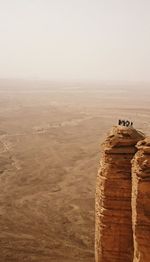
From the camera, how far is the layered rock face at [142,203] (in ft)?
28.9

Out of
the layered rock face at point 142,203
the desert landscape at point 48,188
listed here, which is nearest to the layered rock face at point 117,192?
the layered rock face at point 142,203

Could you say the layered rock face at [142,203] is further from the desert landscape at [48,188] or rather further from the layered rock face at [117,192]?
the desert landscape at [48,188]

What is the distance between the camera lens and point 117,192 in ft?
34.1

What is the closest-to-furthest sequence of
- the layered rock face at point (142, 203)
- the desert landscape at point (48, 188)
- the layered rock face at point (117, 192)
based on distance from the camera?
the layered rock face at point (142, 203) < the layered rock face at point (117, 192) < the desert landscape at point (48, 188)

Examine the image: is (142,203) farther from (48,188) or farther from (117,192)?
(48,188)

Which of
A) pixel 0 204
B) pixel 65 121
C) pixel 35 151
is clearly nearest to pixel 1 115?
pixel 65 121

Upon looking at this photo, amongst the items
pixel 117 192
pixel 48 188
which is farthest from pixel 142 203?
pixel 48 188

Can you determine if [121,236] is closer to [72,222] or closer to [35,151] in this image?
[72,222]

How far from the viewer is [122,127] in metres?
10.5

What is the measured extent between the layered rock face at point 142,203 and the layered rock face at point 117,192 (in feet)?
4.25

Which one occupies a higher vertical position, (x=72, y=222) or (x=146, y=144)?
(x=146, y=144)

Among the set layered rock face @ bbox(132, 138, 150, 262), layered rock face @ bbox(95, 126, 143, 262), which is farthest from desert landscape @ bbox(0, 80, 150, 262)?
layered rock face @ bbox(132, 138, 150, 262)

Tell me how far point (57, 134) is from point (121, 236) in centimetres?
5985

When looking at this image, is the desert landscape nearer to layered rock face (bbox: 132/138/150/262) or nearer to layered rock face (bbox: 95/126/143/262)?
layered rock face (bbox: 95/126/143/262)
